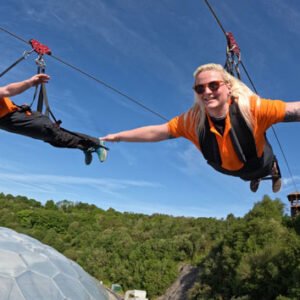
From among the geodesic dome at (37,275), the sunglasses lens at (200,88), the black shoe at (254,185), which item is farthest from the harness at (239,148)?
the geodesic dome at (37,275)

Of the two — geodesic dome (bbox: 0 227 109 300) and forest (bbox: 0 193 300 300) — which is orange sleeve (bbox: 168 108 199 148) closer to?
geodesic dome (bbox: 0 227 109 300)

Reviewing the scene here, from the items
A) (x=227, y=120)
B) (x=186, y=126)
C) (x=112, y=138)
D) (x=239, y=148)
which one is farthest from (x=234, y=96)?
(x=112, y=138)

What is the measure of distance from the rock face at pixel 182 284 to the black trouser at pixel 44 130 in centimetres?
3275

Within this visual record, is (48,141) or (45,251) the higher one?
(48,141)

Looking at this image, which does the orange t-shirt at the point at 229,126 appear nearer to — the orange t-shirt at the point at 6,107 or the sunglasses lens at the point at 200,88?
the sunglasses lens at the point at 200,88

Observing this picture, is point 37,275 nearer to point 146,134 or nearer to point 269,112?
point 146,134

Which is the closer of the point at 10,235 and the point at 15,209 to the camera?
the point at 10,235

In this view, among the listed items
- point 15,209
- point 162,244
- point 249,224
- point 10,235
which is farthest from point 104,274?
point 15,209

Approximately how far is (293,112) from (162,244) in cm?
4431

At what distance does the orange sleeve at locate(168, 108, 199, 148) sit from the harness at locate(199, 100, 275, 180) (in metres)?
0.12

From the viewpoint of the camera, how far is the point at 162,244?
4678 cm

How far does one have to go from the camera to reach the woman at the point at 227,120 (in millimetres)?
4004

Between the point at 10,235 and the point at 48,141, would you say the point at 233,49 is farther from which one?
the point at 10,235

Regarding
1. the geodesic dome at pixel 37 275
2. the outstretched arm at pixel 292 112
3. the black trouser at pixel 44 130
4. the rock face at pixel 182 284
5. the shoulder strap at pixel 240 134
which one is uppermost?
the black trouser at pixel 44 130
